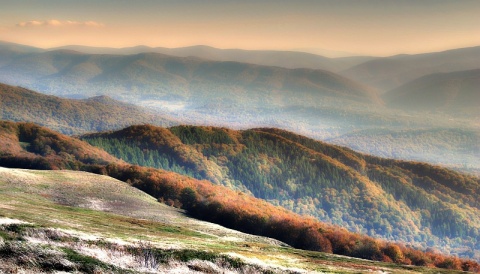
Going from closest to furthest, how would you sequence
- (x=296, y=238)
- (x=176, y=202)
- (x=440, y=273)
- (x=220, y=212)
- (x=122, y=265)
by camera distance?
1. (x=122, y=265)
2. (x=440, y=273)
3. (x=296, y=238)
4. (x=220, y=212)
5. (x=176, y=202)

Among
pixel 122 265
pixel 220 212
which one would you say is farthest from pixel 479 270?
pixel 122 265

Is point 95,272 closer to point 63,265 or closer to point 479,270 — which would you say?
point 63,265

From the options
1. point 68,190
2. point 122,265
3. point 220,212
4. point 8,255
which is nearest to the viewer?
point 8,255

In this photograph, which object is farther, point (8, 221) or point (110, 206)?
point (110, 206)

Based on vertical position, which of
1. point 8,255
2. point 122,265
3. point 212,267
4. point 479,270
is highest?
point 8,255

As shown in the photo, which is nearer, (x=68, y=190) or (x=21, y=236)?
(x=21, y=236)

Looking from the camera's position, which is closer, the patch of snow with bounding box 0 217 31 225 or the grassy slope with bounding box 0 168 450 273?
the patch of snow with bounding box 0 217 31 225

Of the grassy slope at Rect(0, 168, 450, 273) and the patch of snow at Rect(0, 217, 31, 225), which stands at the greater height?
the patch of snow at Rect(0, 217, 31, 225)

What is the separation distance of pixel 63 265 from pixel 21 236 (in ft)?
22.3

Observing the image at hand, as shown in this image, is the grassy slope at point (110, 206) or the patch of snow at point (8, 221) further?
the grassy slope at point (110, 206)

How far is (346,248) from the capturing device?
5600 inches

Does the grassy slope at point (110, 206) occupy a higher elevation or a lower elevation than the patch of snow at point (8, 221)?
lower

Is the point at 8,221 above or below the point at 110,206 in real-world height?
above

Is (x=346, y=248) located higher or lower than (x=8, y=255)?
lower
